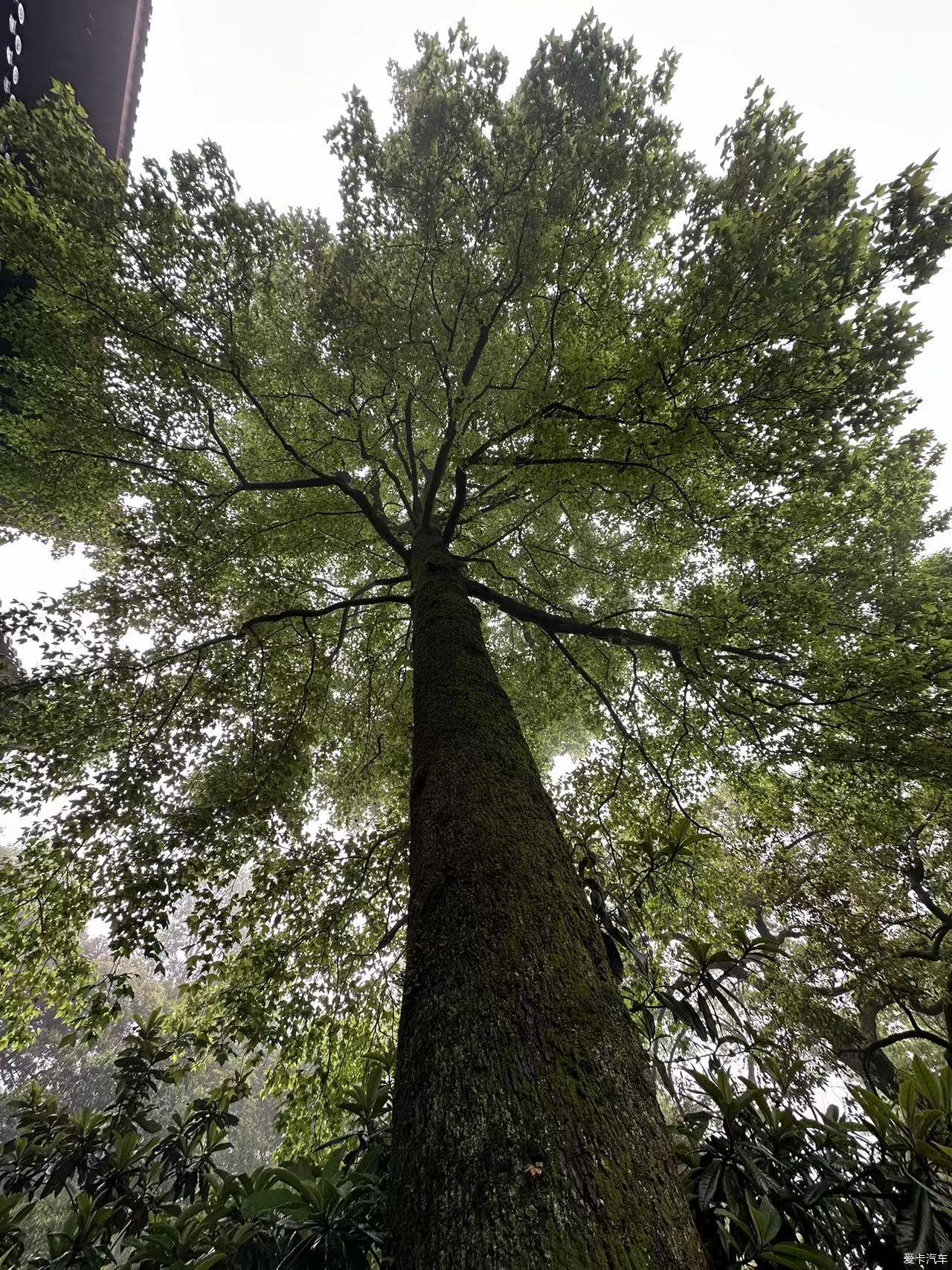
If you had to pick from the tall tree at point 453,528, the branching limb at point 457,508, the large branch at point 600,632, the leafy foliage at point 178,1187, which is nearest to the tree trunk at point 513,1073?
the tall tree at point 453,528

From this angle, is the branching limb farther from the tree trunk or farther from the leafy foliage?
the leafy foliage

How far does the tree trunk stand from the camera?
3.27ft

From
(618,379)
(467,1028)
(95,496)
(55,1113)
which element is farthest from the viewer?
(95,496)

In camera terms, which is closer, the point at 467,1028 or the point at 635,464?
the point at 467,1028

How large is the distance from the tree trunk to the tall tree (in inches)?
0.6

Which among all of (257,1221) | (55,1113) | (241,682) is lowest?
(257,1221)

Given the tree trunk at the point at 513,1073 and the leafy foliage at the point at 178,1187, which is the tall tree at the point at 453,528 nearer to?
the tree trunk at the point at 513,1073

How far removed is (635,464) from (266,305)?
480 centimetres

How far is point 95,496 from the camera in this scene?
17.5ft

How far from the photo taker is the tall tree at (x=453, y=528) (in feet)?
6.71

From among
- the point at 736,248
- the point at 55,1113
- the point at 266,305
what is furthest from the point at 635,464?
the point at 55,1113

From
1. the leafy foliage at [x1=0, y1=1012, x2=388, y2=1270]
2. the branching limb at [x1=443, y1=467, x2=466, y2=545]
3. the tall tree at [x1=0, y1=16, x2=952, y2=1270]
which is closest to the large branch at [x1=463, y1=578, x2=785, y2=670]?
the tall tree at [x1=0, y1=16, x2=952, y2=1270]

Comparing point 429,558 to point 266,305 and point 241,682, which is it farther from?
point 266,305

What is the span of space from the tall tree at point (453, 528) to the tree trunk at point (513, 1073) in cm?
1
